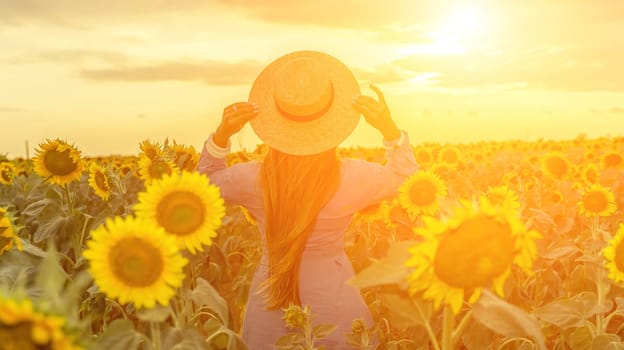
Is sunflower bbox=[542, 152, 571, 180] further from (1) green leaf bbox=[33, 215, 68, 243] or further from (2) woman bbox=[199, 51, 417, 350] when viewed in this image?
(1) green leaf bbox=[33, 215, 68, 243]

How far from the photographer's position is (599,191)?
7.12 metres

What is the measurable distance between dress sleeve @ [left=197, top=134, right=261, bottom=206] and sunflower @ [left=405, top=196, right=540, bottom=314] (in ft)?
8.14

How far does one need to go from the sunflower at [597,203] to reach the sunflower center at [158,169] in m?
4.29

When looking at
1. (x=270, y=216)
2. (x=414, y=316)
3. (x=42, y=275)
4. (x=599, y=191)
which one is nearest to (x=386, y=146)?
(x=270, y=216)

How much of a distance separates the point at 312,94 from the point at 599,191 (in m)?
4.54

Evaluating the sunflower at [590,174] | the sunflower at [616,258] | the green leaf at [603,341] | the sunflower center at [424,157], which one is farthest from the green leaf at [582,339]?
the sunflower center at [424,157]

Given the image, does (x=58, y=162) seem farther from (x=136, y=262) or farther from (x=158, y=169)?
(x=136, y=262)

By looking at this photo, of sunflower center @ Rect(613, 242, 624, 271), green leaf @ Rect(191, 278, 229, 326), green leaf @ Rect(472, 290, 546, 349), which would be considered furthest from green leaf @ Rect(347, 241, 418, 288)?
sunflower center @ Rect(613, 242, 624, 271)

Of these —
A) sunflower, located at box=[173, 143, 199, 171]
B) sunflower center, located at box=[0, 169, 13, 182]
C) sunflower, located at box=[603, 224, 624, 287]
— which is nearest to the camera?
sunflower, located at box=[603, 224, 624, 287]

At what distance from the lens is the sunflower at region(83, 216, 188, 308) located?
1818mm

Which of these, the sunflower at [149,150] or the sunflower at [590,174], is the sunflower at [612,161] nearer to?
the sunflower at [590,174]

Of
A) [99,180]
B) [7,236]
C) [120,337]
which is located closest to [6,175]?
[99,180]

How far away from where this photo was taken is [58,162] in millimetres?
6750

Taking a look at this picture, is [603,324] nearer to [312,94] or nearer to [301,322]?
[301,322]
